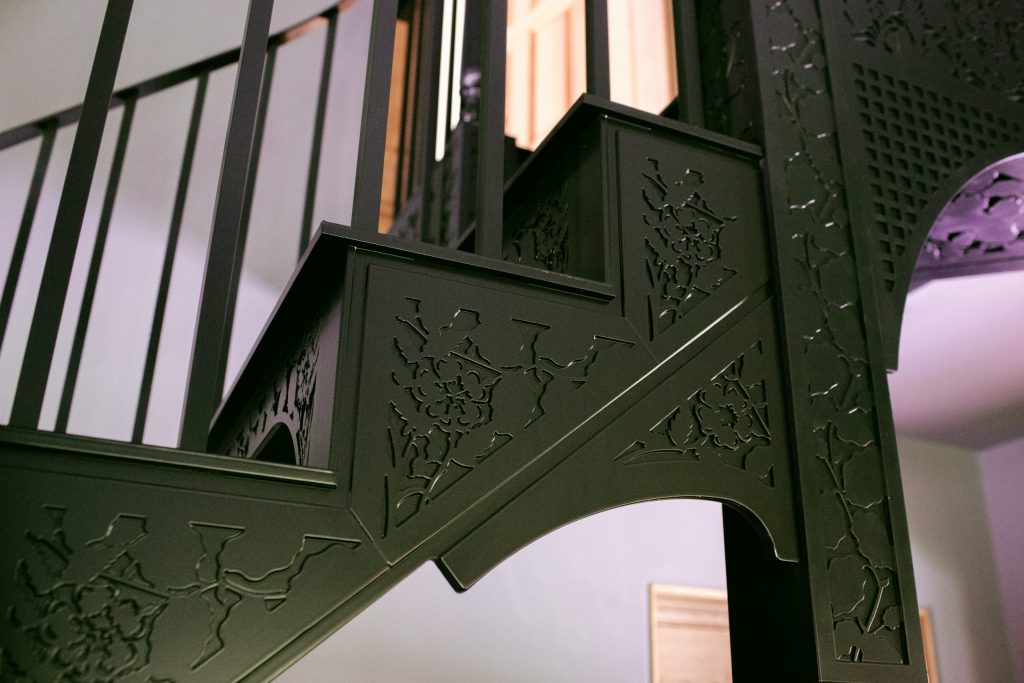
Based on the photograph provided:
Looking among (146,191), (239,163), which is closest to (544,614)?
(146,191)

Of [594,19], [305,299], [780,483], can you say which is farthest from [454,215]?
[780,483]

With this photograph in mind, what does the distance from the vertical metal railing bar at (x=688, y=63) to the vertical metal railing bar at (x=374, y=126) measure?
71 centimetres

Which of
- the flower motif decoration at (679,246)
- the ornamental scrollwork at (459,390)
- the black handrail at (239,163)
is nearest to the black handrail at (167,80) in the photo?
the black handrail at (239,163)

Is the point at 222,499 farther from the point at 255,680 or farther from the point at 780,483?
the point at 780,483

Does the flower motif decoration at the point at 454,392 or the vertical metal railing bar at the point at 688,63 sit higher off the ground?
the vertical metal railing bar at the point at 688,63

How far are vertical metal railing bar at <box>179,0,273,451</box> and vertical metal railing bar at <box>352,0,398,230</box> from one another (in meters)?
0.24

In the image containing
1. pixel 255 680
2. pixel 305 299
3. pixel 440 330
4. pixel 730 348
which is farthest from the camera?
pixel 730 348

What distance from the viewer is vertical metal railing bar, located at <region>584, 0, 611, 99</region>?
5.21ft

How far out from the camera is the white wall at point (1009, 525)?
5359 mm

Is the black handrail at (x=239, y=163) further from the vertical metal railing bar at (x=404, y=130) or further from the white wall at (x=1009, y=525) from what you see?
the white wall at (x=1009, y=525)

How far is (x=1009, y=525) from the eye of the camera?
549cm

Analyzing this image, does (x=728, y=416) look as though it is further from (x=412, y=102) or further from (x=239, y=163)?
(x=412, y=102)

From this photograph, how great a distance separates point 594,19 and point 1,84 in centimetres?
259

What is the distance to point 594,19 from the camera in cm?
163
